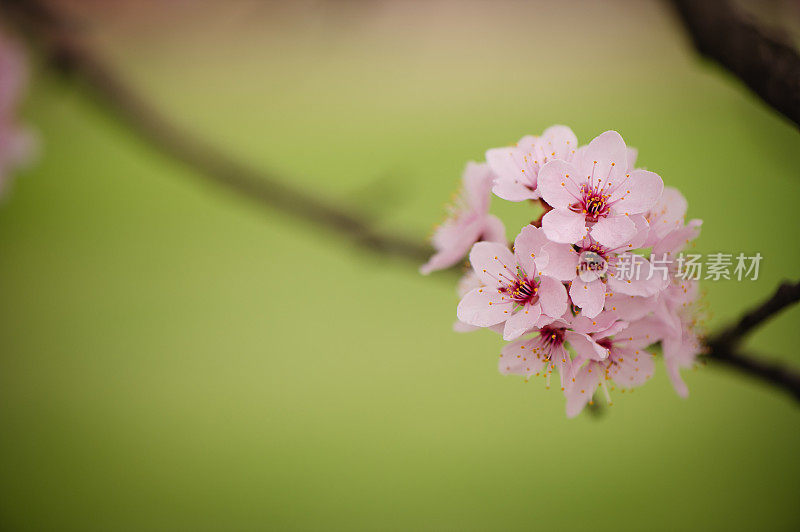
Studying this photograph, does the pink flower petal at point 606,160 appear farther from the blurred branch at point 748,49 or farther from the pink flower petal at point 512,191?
the blurred branch at point 748,49

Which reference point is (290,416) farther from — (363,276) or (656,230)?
(656,230)

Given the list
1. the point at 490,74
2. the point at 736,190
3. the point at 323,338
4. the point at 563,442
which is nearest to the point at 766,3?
the point at 736,190

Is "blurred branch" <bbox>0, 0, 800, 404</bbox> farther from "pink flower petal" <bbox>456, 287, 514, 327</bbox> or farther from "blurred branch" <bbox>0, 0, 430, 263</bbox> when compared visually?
"pink flower petal" <bbox>456, 287, 514, 327</bbox>

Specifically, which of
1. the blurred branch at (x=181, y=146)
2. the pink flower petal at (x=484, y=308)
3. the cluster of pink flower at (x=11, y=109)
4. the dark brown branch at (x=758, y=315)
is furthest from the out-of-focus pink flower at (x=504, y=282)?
the cluster of pink flower at (x=11, y=109)

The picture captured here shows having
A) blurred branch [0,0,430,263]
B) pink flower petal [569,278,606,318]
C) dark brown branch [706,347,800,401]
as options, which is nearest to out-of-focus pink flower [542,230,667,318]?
pink flower petal [569,278,606,318]

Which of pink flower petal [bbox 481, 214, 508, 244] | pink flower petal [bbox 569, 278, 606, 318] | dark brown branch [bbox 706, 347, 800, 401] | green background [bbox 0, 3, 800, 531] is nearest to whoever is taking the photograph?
pink flower petal [bbox 569, 278, 606, 318]

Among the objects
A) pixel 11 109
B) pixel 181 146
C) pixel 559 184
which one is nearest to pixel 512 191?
pixel 559 184

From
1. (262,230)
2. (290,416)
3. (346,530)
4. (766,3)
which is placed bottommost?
(346,530)
